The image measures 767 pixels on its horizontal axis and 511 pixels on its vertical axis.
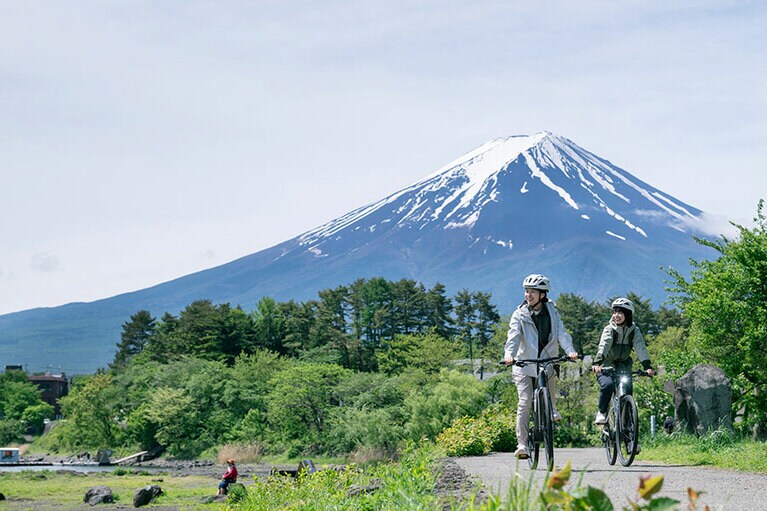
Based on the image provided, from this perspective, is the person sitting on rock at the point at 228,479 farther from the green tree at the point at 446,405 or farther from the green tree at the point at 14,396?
the green tree at the point at 14,396

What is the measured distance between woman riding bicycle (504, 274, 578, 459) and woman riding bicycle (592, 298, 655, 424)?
122cm

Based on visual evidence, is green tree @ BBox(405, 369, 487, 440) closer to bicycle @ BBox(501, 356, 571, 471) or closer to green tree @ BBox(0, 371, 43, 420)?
bicycle @ BBox(501, 356, 571, 471)

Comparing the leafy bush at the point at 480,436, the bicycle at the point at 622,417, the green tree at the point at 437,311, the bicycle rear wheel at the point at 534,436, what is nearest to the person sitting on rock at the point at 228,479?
the leafy bush at the point at 480,436

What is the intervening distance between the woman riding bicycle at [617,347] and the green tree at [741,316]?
462 inches

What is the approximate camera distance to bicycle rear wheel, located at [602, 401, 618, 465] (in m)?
12.7

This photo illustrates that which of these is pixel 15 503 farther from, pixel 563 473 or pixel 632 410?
pixel 563 473

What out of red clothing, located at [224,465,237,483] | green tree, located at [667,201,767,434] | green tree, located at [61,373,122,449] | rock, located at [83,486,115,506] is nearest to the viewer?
green tree, located at [667,201,767,434]

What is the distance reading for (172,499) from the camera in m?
41.8

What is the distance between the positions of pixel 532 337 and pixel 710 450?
5.86 m

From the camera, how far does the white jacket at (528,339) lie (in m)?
11.3

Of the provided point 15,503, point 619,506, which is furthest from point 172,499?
point 619,506

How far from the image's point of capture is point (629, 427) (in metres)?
12.4

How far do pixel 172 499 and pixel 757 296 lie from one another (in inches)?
1061

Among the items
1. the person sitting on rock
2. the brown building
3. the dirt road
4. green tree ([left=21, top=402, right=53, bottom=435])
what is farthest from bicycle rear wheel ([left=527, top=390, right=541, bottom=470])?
the brown building
